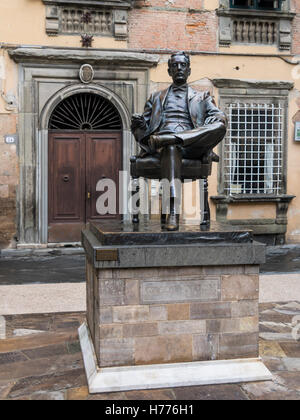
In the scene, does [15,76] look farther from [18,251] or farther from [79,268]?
[79,268]

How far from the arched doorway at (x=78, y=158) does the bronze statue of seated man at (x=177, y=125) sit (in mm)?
5802

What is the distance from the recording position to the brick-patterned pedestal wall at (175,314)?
347 centimetres

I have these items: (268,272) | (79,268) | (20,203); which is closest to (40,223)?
(20,203)

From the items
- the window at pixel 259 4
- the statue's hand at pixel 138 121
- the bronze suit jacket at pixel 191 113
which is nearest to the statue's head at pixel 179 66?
the bronze suit jacket at pixel 191 113

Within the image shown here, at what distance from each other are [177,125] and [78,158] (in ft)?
20.2

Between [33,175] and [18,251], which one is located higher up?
[33,175]

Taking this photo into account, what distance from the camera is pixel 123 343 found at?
3.49 metres

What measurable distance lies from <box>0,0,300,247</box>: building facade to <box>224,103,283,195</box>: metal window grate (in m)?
0.02

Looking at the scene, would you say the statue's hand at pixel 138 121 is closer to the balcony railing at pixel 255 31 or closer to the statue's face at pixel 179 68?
the statue's face at pixel 179 68

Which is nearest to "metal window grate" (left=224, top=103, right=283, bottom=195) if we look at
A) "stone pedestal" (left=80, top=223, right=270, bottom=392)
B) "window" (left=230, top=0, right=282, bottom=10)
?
"window" (left=230, top=0, right=282, bottom=10)

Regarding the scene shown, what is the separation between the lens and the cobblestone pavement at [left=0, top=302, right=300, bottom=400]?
130 inches

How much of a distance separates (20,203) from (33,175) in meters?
0.58

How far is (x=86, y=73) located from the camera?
983cm

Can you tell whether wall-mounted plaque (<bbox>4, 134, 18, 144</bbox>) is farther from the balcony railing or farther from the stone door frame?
the balcony railing
